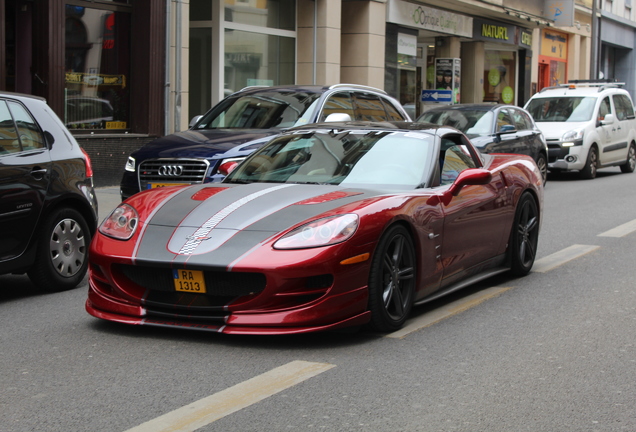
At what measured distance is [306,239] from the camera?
5.39m

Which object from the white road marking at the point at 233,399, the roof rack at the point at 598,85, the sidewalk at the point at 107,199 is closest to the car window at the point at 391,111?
the sidewalk at the point at 107,199

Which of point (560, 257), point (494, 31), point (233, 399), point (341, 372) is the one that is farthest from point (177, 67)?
point (494, 31)

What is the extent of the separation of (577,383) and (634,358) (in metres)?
0.73

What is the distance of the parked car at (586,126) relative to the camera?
19688mm

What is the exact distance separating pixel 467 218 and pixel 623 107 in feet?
53.7

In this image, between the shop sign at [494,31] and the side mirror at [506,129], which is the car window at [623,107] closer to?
the side mirror at [506,129]

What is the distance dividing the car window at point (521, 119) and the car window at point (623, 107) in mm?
4654

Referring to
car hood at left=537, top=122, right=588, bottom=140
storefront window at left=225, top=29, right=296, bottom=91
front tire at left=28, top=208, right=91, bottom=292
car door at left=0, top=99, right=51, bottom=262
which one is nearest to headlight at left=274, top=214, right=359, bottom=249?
Answer: car door at left=0, top=99, right=51, bottom=262

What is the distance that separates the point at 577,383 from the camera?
4809mm

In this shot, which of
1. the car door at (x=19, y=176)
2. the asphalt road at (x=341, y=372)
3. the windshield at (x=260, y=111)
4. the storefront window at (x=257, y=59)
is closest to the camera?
the asphalt road at (x=341, y=372)

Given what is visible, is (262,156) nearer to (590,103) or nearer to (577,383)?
(577,383)

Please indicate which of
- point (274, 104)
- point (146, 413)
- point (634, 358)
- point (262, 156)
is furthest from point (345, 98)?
point (146, 413)

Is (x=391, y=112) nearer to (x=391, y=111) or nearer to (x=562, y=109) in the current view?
(x=391, y=111)

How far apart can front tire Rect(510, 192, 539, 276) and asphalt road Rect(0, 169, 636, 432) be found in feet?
2.42
